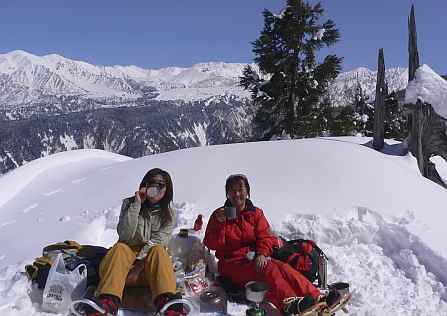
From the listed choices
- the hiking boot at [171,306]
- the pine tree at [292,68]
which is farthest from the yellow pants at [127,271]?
the pine tree at [292,68]

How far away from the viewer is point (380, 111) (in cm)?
1258

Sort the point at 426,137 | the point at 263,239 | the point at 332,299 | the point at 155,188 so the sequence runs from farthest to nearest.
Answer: the point at 426,137 → the point at 263,239 → the point at 155,188 → the point at 332,299

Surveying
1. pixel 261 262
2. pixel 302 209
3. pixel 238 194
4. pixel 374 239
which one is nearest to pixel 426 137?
pixel 302 209

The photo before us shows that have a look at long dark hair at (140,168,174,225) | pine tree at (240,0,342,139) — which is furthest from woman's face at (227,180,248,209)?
pine tree at (240,0,342,139)

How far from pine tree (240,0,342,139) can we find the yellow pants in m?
15.8

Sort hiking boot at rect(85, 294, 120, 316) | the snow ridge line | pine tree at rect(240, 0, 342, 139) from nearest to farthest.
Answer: hiking boot at rect(85, 294, 120, 316) → the snow ridge line → pine tree at rect(240, 0, 342, 139)

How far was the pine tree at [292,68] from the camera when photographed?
19.0m

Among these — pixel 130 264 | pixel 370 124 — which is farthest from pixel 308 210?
pixel 370 124

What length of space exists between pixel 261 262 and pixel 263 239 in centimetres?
39

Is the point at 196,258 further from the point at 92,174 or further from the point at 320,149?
the point at 92,174

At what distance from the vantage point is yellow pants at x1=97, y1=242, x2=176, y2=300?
364 centimetres

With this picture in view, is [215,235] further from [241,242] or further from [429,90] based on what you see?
[429,90]

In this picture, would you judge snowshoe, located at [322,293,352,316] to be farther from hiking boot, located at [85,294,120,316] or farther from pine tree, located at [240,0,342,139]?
pine tree, located at [240,0,342,139]

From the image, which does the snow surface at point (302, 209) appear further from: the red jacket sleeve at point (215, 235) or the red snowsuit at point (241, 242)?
the red jacket sleeve at point (215, 235)
